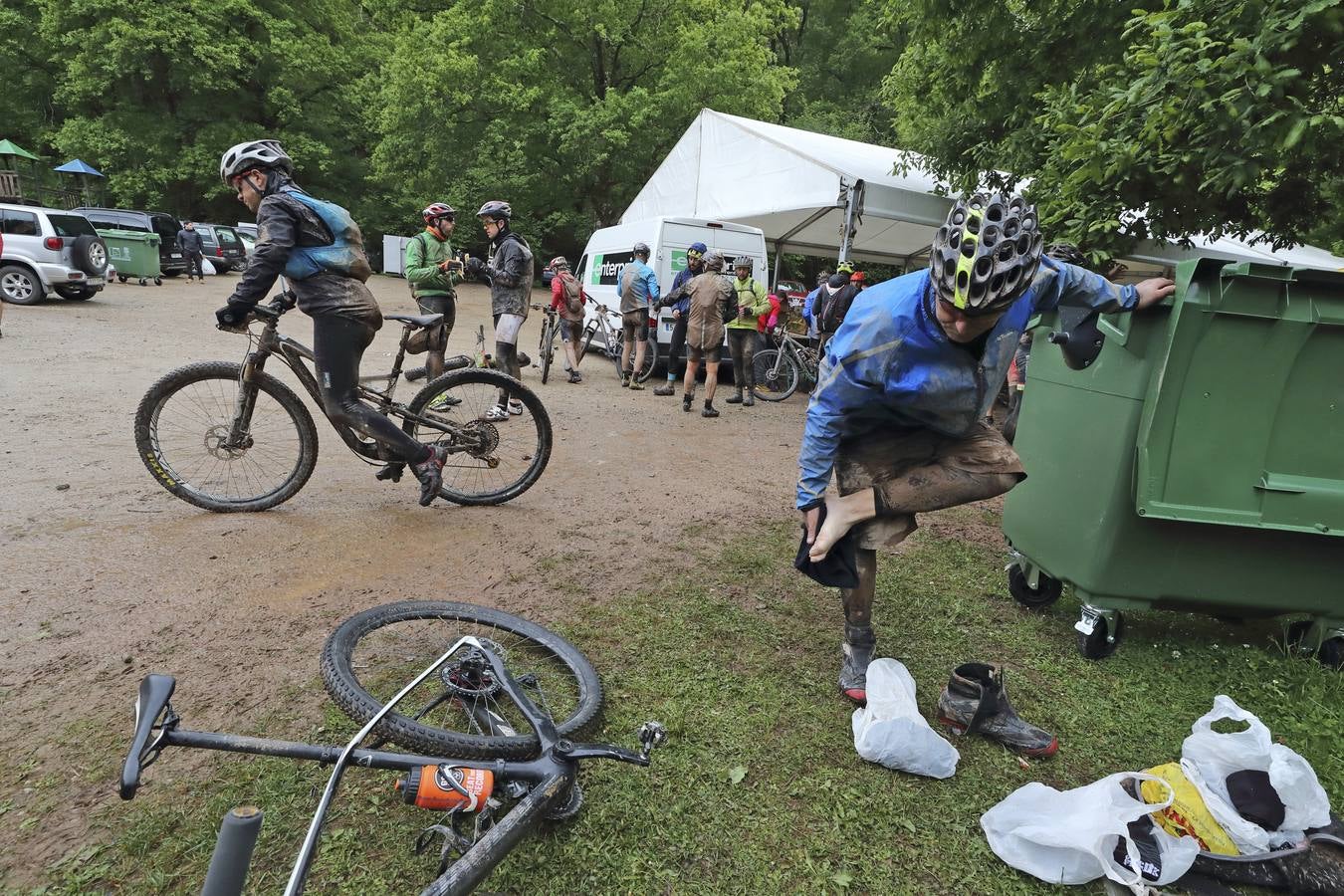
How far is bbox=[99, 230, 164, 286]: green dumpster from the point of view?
17047mm

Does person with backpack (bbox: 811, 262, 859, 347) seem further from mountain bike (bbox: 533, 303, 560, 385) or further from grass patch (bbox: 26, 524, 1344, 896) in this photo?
grass patch (bbox: 26, 524, 1344, 896)

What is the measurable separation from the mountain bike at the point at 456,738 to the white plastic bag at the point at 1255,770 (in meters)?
1.59

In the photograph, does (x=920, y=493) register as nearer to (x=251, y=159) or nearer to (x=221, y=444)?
(x=251, y=159)

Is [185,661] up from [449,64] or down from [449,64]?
down

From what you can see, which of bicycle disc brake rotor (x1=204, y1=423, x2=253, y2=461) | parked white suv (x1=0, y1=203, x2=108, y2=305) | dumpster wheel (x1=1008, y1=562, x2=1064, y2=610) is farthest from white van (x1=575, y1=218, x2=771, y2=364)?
parked white suv (x1=0, y1=203, x2=108, y2=305)

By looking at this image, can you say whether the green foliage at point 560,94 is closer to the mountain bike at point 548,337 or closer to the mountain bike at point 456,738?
the mountain bike at point 548,337

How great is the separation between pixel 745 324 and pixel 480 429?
5.08 m

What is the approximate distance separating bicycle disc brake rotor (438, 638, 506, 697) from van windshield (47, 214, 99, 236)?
15.0 meters

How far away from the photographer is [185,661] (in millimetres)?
2535

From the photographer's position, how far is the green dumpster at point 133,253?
55.9 ft

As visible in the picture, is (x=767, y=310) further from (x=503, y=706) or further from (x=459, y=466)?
(x=503, y=706)

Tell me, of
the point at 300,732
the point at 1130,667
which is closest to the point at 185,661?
the point at 300,732

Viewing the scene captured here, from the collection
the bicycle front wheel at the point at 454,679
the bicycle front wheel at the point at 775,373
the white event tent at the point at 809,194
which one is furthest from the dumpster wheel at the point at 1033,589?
the white event tent at the point at 809,194

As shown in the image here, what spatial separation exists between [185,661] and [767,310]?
7529mm
